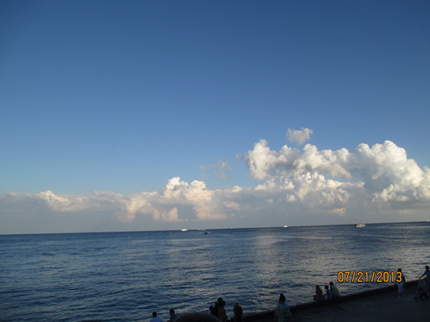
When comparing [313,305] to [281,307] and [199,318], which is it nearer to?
[281,307]

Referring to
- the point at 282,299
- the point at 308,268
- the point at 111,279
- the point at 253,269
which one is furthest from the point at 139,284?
the point at 282,299

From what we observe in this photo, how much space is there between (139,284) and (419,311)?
96.0ft

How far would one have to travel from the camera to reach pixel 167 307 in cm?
2550

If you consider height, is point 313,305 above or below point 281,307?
below
